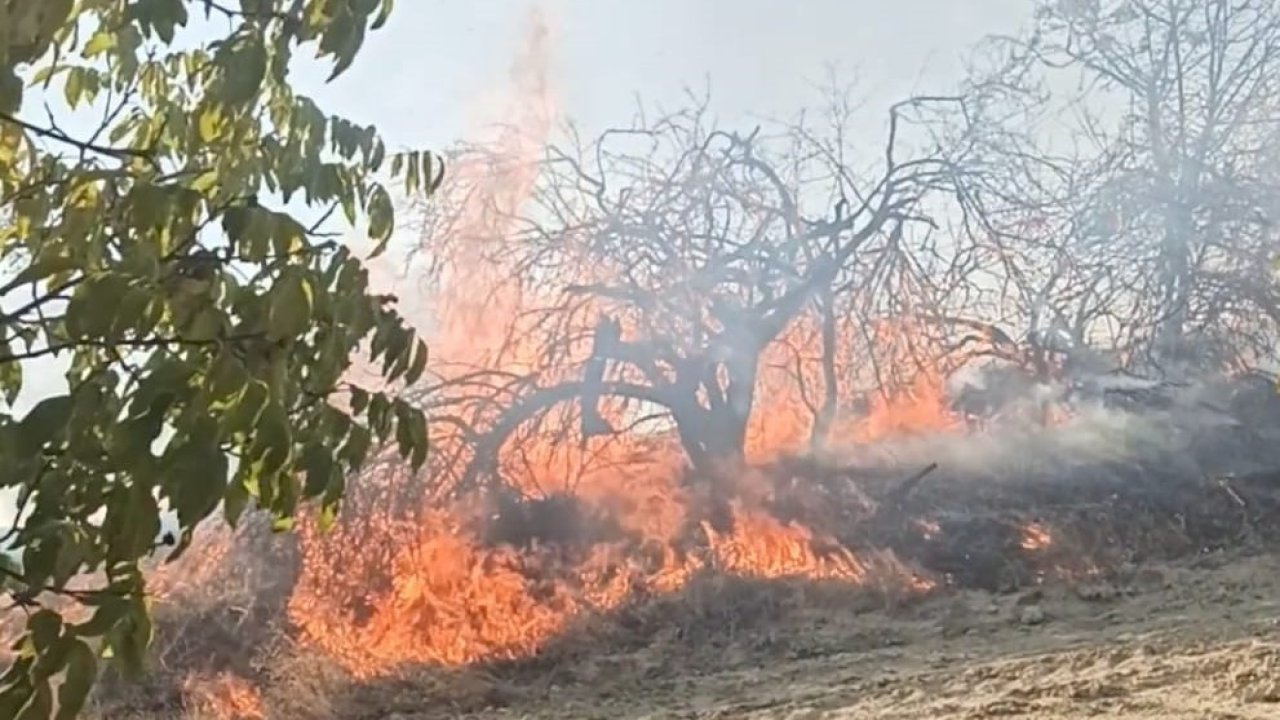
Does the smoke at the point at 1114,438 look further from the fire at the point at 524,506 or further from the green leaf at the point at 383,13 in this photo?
the green leaf at the point at 383,13

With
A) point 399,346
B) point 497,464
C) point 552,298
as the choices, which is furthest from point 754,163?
point 399,346

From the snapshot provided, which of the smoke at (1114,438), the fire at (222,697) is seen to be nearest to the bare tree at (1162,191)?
the smoke at (1114,438)

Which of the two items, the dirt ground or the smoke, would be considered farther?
the smoke

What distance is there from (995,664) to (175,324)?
2.77 metres

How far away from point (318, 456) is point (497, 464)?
12.1 feet

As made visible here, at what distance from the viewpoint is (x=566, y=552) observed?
438 centimetres

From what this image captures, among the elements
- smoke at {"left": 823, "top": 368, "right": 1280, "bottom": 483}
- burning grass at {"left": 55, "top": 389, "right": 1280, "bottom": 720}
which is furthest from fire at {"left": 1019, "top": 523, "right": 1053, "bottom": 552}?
smoke at {"left": 823, "top": 368, "right": 1280, "bottom": 483}

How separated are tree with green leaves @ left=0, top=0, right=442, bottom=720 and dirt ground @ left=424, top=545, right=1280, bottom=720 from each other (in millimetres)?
1943

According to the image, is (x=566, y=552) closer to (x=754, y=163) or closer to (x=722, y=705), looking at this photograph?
(x=722, y=705)

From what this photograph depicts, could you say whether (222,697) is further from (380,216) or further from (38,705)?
(38,705)

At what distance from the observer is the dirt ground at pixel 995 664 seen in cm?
258

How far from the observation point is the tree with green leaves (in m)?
0.64

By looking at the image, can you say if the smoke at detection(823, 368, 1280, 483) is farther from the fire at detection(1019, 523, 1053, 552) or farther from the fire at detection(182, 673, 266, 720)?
the fire at detection(182, 673, 266, 720)

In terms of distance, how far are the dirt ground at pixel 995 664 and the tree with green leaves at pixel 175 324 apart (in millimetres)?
1943
